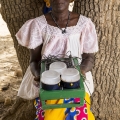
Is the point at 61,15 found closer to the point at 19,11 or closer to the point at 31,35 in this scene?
the point at 31,35

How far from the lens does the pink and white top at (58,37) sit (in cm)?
200

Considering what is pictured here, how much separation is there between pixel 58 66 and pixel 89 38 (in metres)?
0.46

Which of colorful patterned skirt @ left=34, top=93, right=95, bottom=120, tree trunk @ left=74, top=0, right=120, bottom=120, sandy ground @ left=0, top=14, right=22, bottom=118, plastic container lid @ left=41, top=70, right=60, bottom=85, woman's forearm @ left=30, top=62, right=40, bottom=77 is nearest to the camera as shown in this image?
plastic container lid @ left=41, top=70, right=60, bottom=85

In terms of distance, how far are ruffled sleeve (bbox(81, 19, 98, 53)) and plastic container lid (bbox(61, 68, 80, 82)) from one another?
46 cm

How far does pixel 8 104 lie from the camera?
3.86m

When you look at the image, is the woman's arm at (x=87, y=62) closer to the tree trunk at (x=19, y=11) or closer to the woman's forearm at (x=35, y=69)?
the woman's forearm at (x=35, y=69)

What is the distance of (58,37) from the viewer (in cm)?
200

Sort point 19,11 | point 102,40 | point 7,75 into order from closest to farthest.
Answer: point 102,40 < point 19,11 < point 7,75

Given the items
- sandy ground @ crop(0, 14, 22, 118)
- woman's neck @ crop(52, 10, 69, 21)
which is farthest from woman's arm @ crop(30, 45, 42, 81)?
sandy ground @ crop(0, 14, 22, 118)

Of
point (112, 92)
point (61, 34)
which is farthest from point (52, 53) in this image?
point (112, 92)

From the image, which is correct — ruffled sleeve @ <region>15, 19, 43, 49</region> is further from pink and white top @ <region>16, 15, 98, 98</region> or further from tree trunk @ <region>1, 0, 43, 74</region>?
tree trunk @ <region>1, 0, 43, 74</region>

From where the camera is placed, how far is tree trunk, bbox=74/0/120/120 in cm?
223

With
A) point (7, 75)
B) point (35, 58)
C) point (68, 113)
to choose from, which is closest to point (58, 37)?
point (35, 58)

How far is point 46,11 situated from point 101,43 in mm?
591
